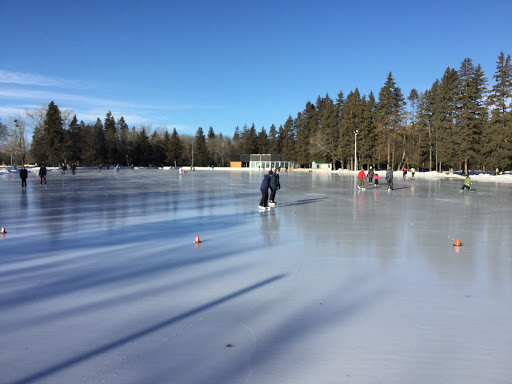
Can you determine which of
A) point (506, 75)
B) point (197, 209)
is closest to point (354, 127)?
point (506, 75)

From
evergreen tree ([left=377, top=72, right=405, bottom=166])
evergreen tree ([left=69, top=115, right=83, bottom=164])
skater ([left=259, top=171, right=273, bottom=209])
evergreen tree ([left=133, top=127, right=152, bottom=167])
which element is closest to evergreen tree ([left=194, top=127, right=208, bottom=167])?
evergreen tree ([left=133, top=127, right=152, bottom=167])

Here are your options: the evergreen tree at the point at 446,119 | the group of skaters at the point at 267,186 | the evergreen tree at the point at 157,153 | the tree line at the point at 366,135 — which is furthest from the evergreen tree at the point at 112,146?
the group of skaters at the point at 267,186

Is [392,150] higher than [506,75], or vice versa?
[506,75]

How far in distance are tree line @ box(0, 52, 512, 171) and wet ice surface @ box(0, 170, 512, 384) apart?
171 ft

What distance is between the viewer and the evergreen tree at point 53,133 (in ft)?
290

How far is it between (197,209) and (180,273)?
9326mm

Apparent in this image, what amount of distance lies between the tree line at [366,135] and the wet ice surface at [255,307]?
171 ft

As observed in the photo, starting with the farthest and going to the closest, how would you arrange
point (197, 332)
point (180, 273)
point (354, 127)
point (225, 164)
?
point (225, 164), point (354, 127), point (180, 273), point (197, 332)

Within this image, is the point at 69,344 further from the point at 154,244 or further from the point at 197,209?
the point at 197,209

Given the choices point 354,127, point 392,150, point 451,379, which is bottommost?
point 451,379

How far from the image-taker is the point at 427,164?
84062 mm

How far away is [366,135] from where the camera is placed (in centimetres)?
7956

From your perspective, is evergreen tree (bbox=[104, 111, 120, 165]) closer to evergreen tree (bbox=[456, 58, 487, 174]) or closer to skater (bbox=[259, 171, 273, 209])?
evergreen tree (bbox=[456, 58, 487, 174])

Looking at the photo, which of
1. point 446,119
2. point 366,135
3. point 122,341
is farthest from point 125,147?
point 122,341
